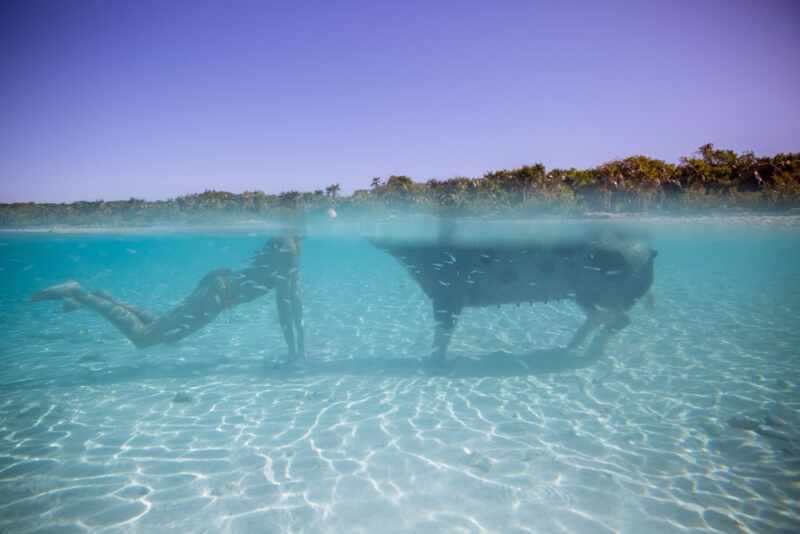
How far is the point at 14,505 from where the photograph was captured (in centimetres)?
398

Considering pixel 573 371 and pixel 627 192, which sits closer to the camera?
pixel 573 371

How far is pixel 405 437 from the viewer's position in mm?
5277

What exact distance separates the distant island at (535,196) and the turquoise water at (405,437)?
36.3 ft

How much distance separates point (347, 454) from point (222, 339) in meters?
7.66

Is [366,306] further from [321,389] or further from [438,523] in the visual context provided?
[438,523]

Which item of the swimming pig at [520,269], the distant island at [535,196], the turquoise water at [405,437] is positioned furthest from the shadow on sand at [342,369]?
the distant island at [535,196]

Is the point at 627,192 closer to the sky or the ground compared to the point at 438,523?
closer to the sky

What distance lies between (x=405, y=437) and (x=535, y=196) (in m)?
20.6

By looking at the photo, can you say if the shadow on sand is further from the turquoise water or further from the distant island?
the distant island

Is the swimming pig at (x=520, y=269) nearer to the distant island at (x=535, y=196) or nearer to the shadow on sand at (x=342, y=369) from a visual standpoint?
the shadow on sand at (x=342, y=369)

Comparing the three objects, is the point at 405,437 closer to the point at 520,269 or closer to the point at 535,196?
the point at 520,269

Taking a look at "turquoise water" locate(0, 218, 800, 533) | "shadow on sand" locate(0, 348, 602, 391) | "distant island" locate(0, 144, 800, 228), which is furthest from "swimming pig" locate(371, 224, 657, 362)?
"distant island" locate(0, 144, 800, 228)

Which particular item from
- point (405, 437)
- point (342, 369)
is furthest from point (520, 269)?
point (342, 369)

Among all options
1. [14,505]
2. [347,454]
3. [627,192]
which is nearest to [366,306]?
[347,454]
